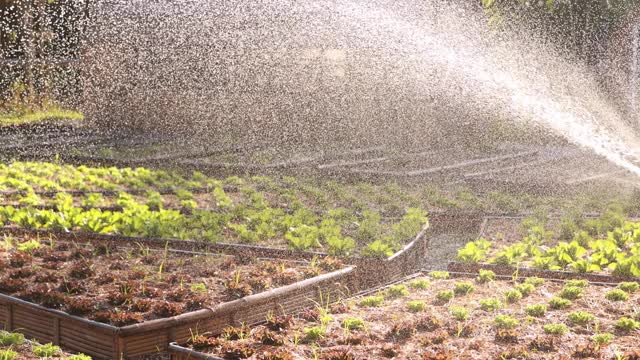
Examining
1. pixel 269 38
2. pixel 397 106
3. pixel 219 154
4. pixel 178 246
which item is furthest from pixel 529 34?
pixel 178 246

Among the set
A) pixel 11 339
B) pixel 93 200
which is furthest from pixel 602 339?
pixel 93 200

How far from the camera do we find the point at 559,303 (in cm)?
619

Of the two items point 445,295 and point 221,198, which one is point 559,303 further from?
point 221,198

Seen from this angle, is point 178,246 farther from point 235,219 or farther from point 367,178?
point 367,178

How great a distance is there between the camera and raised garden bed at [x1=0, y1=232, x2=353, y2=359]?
560cm

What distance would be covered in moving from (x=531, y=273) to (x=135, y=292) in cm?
322

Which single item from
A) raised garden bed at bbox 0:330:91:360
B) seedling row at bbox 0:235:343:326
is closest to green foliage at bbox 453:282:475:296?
seedling row at bbox 0:235:343:326

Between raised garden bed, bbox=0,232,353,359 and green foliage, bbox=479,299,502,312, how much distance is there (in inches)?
50.9

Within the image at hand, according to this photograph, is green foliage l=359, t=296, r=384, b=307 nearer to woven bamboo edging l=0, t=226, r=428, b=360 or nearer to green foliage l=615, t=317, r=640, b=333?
woven bamboo edging l=0, t=226, r=428, b=360

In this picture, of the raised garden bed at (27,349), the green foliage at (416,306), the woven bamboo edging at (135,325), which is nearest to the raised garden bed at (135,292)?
the woven bamboo edging at (135,325)

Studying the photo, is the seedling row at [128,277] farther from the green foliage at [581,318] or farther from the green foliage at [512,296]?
the green foliage at [581,318]

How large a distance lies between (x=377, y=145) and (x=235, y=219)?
7.89 metres

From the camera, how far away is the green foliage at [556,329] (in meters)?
5.52

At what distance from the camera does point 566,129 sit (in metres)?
17.1
